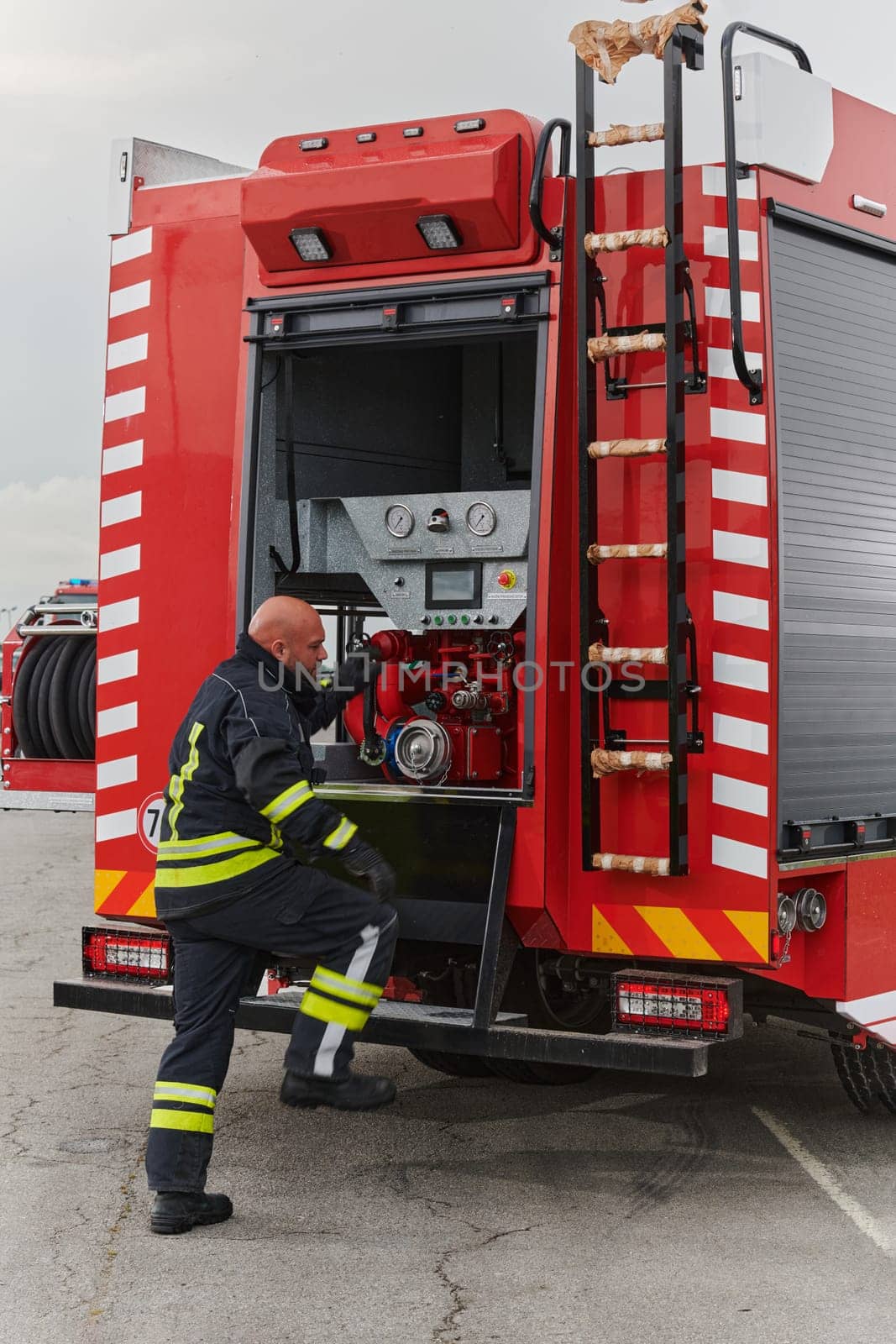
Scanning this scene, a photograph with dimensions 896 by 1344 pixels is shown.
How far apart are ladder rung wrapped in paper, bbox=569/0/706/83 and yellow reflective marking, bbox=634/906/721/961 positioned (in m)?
2.57

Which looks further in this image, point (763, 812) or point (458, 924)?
point (458, 924)

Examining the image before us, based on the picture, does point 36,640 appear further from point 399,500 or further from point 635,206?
point 635,206

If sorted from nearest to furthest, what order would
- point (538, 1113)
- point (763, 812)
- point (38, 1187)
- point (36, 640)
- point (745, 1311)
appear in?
point (745, 1311), point (763, 812), point (38, 1187), point (538, 1113), point (36, 640)

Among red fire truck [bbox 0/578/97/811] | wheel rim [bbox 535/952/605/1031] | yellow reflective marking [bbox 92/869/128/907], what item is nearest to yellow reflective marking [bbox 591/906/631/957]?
wheel rim [bbox 535/952/605/1031]

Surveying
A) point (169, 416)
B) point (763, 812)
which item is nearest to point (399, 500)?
point (169, 416)

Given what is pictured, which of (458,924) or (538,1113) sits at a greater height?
(458,924)

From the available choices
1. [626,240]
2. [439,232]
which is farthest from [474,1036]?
[439,232]

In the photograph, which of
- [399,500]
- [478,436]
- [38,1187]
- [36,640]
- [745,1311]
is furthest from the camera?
[36,640]

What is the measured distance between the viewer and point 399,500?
5828 millimetres

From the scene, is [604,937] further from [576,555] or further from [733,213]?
[733,213]

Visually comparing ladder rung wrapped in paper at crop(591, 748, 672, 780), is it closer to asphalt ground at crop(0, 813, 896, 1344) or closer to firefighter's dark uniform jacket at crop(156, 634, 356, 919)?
firefighter's dark uniform jacket at crop(156, 634, 356, 919)

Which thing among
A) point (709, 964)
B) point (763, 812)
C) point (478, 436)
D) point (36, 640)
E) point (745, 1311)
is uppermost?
point (478, 436)

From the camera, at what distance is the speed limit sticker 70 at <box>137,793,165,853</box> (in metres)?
5.98

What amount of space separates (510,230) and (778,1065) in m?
3.96
